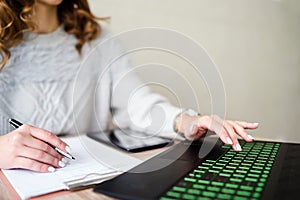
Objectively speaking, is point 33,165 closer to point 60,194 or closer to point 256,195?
point 60,194

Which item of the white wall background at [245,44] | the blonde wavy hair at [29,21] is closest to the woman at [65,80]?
the blonde wavy hair at [29,21]

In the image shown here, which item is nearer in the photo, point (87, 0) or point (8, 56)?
point (8, 56)


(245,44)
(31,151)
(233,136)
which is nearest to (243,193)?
(233,136)

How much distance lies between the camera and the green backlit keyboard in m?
0.38

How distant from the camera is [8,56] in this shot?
0.82m

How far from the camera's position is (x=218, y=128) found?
0.65 meters

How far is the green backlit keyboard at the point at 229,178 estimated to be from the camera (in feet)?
1.23

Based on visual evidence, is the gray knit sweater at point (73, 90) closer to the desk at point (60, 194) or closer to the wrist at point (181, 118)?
the wrist at point (181, 118)

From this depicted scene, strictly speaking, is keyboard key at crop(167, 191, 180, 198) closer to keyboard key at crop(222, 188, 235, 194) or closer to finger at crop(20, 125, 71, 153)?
keyboard key at crop(222, 188, 235, 194)

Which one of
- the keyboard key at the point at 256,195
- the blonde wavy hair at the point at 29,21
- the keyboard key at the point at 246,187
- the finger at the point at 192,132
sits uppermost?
the blonde wavy hair at the point at 29,21

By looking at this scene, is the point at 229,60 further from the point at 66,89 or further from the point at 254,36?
the point at 66,89

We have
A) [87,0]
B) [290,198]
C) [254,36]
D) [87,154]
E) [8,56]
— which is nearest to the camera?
[290,198]

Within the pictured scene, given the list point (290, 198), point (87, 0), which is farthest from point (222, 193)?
point (87, 0)

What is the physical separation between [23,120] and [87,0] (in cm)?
48
